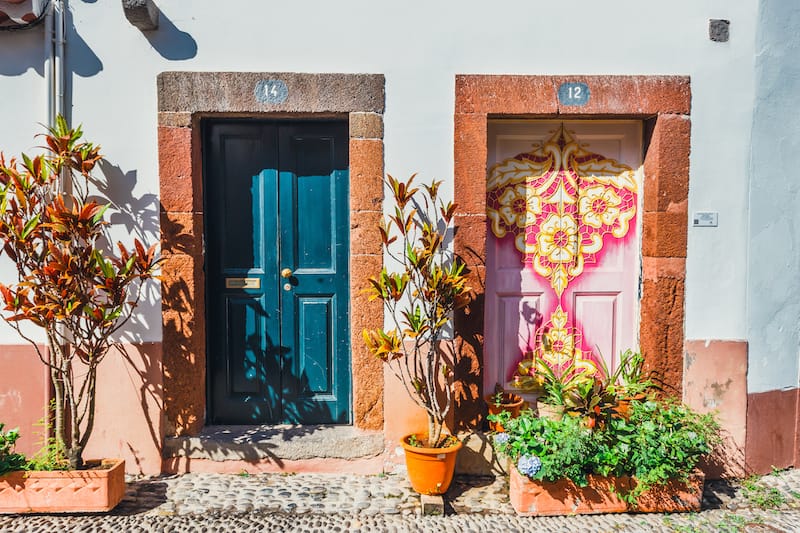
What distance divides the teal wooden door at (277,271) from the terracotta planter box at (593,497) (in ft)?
4.60

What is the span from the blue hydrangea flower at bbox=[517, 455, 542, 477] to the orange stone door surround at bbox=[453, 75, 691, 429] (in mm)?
579

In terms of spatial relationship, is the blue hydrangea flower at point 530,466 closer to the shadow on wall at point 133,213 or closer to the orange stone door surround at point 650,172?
the orange stone door surround at point 650,172

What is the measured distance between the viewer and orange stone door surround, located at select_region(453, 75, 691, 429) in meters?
4.00

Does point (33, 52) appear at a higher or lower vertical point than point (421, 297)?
higher

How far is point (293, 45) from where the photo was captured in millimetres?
3988

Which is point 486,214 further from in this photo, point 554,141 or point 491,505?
point 491,505

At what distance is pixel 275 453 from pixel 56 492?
50.7 inches

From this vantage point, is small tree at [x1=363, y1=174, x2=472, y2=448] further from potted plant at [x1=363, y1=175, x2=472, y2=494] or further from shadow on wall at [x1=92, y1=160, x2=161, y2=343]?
shadow on wall at [x1=92, y1=160, x2=161, y2=343]

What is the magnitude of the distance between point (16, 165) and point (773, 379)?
17.3ft

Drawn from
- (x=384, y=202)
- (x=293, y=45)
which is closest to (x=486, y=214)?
(x=384, y=202)

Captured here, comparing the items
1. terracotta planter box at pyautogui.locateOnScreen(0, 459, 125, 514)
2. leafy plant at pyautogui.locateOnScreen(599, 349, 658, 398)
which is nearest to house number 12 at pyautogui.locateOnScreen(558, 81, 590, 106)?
leafy plant at pyautogui.locateOnScreen(599, 349, 658, 398)

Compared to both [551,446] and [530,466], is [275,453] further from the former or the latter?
[551,446]

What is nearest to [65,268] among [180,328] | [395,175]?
[180,328]

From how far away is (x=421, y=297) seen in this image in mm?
3828
